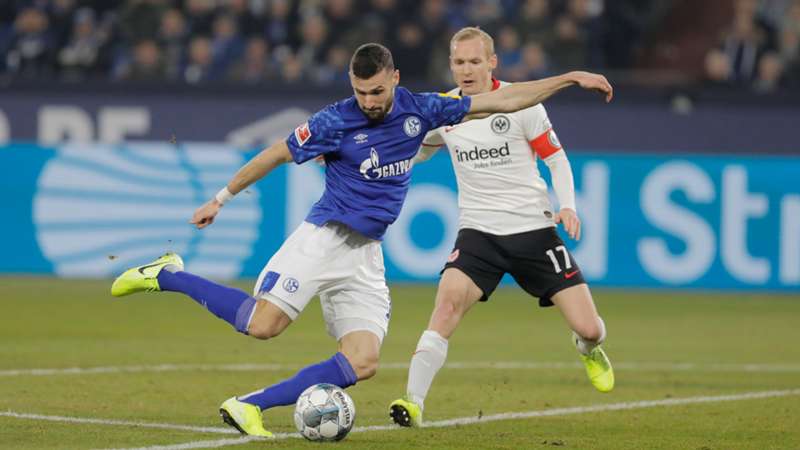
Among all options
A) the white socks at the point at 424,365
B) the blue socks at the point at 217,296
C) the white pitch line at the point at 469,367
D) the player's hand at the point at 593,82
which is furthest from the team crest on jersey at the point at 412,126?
the white pitch line at the point at 469,367

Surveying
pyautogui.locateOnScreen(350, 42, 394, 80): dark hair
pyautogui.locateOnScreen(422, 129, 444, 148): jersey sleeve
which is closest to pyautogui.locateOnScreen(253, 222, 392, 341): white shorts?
pyautogui.locateOnScreen(350, 42, 394, 80): dark hair

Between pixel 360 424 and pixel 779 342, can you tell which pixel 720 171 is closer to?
pixel 779 342

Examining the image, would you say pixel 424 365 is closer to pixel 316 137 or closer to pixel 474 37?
pixel 316 137

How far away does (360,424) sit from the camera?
7.89 meters

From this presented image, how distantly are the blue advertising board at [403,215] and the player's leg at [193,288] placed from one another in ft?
27.2

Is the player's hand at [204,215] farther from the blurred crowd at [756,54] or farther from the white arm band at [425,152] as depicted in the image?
the blurred crowd at [756,54]

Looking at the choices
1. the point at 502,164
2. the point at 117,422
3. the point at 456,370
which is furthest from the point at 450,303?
the point at 456,370

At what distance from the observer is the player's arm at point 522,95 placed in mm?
7230

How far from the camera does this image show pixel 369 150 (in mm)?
7367

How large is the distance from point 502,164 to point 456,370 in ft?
8.09

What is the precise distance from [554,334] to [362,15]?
7.32 metres

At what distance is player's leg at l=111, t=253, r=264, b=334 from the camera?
7375mm

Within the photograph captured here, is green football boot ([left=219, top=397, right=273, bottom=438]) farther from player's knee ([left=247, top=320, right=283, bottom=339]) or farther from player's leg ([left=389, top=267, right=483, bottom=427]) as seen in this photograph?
player's leg ([left=389, top=267, right=483, bottom=427])

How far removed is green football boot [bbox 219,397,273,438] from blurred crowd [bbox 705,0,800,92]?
38.8 feet
